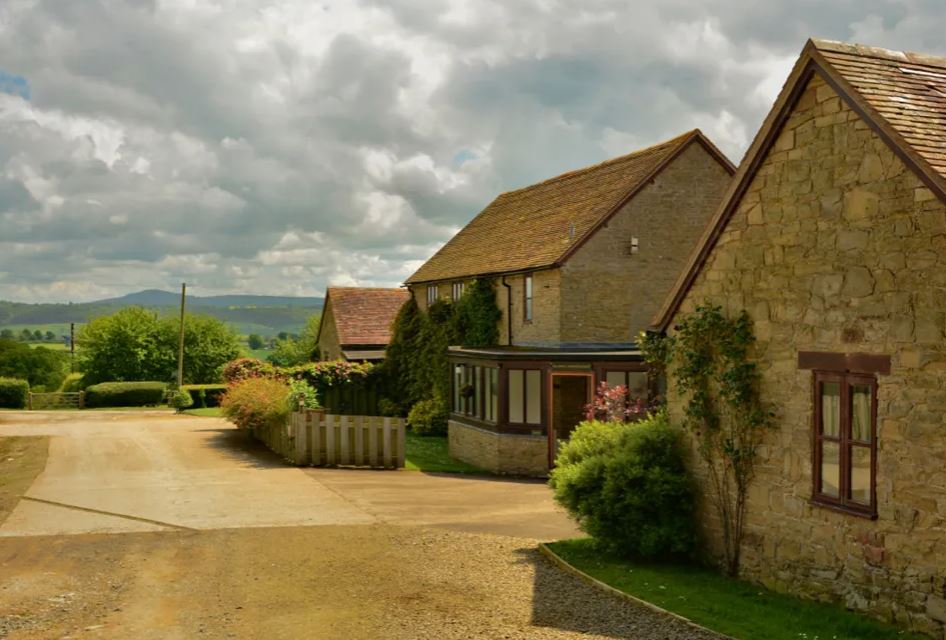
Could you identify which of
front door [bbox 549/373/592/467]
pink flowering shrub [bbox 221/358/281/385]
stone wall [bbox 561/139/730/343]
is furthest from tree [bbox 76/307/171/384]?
front door [bbox 549/373/592/467]

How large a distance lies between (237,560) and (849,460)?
8.56 meters

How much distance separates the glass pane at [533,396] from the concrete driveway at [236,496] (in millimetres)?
2421

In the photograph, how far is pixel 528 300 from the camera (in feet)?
102

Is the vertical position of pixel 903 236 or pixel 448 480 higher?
pixel 903 236

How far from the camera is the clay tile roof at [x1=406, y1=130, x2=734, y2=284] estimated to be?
30266mm

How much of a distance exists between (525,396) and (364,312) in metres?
23.0

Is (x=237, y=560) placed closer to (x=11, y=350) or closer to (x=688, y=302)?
(x=688, y=302)

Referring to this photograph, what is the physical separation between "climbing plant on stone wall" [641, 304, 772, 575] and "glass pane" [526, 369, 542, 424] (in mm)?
11951

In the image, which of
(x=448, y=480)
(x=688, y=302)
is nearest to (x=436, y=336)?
(x=448, y=480)

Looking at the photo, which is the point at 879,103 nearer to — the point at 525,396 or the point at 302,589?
the point at 302,589

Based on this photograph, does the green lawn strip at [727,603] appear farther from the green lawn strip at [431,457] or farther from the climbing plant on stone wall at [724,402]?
the green lawn strip at [431,457]

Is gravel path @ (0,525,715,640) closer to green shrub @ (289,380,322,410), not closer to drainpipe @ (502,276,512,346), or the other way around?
green shrub @ (289,380,322,410)

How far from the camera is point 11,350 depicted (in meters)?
87.1

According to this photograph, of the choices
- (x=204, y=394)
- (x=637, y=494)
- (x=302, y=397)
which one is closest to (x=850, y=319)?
(x=637, y=494)
